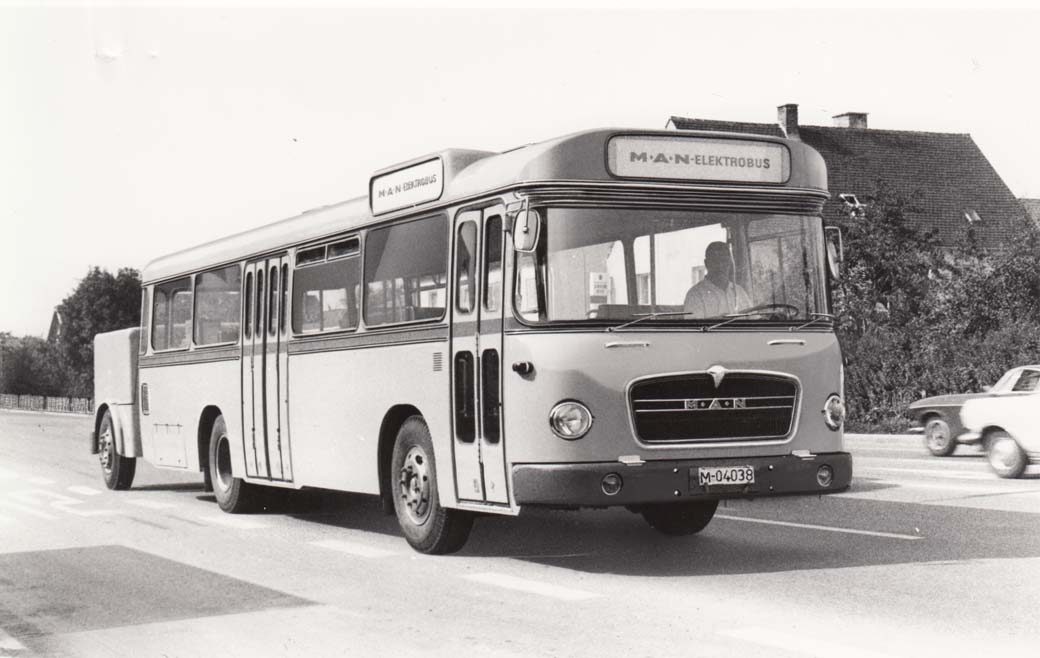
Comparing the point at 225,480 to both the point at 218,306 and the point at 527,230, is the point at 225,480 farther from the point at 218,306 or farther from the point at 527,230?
the point at 527,230

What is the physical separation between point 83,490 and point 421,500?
904 cm

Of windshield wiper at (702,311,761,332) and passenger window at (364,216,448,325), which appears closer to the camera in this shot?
windshield wiper at (702,311,761,332)

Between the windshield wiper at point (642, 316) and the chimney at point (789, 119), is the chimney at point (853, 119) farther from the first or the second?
the windshield wiper at point (642, 316)

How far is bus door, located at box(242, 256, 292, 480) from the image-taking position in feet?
44.7

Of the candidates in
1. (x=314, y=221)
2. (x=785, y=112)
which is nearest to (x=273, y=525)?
(x=314, y=221)

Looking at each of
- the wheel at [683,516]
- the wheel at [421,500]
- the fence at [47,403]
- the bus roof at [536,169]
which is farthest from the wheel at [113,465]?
the fence at [47,403]

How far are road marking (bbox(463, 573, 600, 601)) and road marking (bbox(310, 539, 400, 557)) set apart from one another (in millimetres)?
1594

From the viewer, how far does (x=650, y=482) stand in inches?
368

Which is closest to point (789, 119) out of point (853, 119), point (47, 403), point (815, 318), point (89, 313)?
point (853, 119)

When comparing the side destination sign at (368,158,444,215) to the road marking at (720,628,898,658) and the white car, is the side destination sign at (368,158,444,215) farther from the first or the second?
the white car

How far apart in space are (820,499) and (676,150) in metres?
6.37

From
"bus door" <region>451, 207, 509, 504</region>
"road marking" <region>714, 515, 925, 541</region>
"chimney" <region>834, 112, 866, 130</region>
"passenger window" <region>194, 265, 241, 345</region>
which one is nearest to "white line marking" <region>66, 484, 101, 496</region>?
"passenger window" <region>194, 265, 241, 345</region>

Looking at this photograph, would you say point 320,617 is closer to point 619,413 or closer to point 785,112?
point 619,413

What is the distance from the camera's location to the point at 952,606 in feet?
26.7
